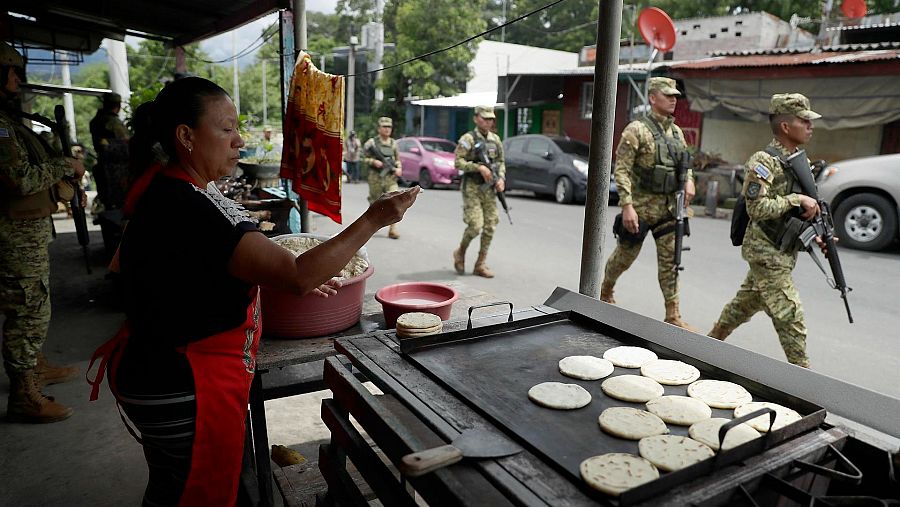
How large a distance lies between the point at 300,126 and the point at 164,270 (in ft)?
7.85

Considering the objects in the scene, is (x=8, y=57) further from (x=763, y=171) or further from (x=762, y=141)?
(x=762, y=141)

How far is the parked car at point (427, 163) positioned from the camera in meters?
15.8

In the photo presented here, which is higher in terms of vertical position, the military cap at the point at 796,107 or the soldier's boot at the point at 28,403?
the military cap at the point at 796,107

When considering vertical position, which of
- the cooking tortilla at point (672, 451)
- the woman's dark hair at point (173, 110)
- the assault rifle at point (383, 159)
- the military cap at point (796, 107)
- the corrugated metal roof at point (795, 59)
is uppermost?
the corrugated metal roof at point (795, 59)

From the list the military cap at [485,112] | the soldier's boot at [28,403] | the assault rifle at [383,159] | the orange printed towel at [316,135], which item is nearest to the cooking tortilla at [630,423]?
the orange printed towel at [316,135]

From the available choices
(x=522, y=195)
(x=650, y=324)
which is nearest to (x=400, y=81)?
(x=522, y=195)

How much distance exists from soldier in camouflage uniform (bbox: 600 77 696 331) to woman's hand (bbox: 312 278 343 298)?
2949 mm

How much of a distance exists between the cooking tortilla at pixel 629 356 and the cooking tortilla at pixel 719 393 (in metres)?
0.20

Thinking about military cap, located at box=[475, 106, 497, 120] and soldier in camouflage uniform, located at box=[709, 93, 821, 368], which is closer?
soldier in camouflage uniform, located at box=[709, 93, 821, 368]

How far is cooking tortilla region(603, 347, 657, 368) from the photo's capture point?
1898 mm

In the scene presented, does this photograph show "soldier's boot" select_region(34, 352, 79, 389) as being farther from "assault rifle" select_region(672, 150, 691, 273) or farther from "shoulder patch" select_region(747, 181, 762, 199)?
"shoulder patch" select_region(747, 181, 762, 199)

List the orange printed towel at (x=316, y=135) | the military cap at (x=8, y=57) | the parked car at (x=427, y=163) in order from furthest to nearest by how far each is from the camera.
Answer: the parked car at (x=427, y=163) → the orange printed towel at (x=316, y=135) → the military cap at (x=8, y=57)

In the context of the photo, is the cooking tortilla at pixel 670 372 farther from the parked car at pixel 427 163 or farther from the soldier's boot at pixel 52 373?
the parked car at pixel 427 163

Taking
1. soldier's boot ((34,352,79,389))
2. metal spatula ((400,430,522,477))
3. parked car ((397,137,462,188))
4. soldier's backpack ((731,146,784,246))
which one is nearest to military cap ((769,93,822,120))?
soldier's backpack ((731,146,784,246))
